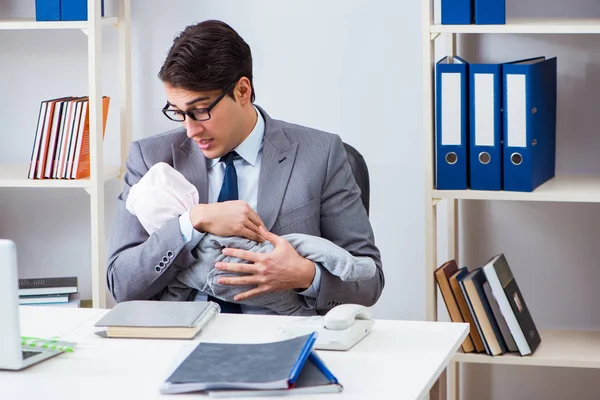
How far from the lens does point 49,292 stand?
→ 298cm

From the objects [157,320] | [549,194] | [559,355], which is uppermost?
[549,194]

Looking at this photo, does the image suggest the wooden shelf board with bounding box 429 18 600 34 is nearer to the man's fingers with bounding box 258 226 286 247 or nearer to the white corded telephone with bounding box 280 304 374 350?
the man's fingers with bounding box 258 226 286 247

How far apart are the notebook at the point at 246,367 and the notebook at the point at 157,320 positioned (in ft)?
0.54

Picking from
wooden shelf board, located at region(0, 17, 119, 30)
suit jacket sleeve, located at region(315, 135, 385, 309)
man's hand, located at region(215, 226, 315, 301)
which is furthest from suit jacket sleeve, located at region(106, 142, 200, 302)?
wooden shelf board, located at region(0, 17, 119, 30)

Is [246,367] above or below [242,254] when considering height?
below

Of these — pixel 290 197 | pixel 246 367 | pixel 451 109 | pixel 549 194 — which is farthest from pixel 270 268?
pixel 549 194

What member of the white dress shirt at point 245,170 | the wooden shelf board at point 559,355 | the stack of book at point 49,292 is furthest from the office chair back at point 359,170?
the stack of book at point 49,292

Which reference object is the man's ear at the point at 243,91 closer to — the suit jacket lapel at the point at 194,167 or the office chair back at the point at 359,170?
the suit jacket lapel at the point at 194,167

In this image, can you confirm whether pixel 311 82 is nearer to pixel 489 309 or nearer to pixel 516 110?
pixel 516 110

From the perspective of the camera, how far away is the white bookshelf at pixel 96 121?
2.81 metres

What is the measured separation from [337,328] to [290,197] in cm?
59

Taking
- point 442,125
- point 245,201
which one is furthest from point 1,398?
point 442,125

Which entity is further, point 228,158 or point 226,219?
point 228,158

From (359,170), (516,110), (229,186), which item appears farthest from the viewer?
(516,110)
